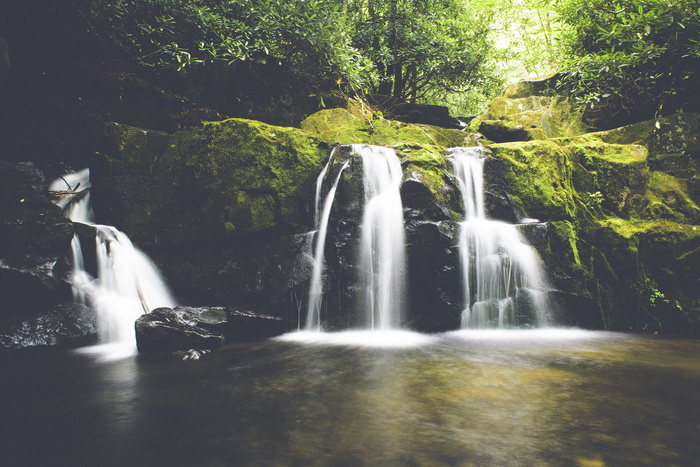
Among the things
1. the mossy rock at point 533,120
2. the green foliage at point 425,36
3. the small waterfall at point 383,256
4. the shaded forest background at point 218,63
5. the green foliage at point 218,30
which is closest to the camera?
the small waterfall at point 383,256

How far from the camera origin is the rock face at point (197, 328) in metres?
5.24

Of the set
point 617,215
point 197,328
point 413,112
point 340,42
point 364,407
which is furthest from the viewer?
point 413,112

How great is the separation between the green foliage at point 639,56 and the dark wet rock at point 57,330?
1036 cm

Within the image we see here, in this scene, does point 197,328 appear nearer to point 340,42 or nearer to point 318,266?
point 318,266

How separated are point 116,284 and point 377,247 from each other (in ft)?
14.8

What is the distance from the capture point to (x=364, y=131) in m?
9.42

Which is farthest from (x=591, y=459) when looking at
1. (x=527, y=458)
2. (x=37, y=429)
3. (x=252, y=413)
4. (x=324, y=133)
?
(x=324, y=133)

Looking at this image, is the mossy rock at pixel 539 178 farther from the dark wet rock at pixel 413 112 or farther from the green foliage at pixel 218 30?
the dark wet rock at pixel 413 112

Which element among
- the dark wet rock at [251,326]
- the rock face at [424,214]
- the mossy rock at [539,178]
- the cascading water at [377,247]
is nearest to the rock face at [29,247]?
the rock face at [424,214]

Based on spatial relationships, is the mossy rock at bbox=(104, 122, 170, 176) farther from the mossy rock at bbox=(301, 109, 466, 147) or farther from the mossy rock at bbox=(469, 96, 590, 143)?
the mossy rock at bbox=(469, 96, 590, 143)

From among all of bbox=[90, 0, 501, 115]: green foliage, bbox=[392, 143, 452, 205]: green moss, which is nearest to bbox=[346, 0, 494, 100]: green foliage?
bbox=[90, 0, 501, 115]: green foliage

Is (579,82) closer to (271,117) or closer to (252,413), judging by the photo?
(271,117)

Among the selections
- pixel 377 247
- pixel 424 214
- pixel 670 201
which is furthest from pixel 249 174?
pixel 670 201

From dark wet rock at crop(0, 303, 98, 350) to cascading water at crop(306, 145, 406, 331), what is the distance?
3501 mm
